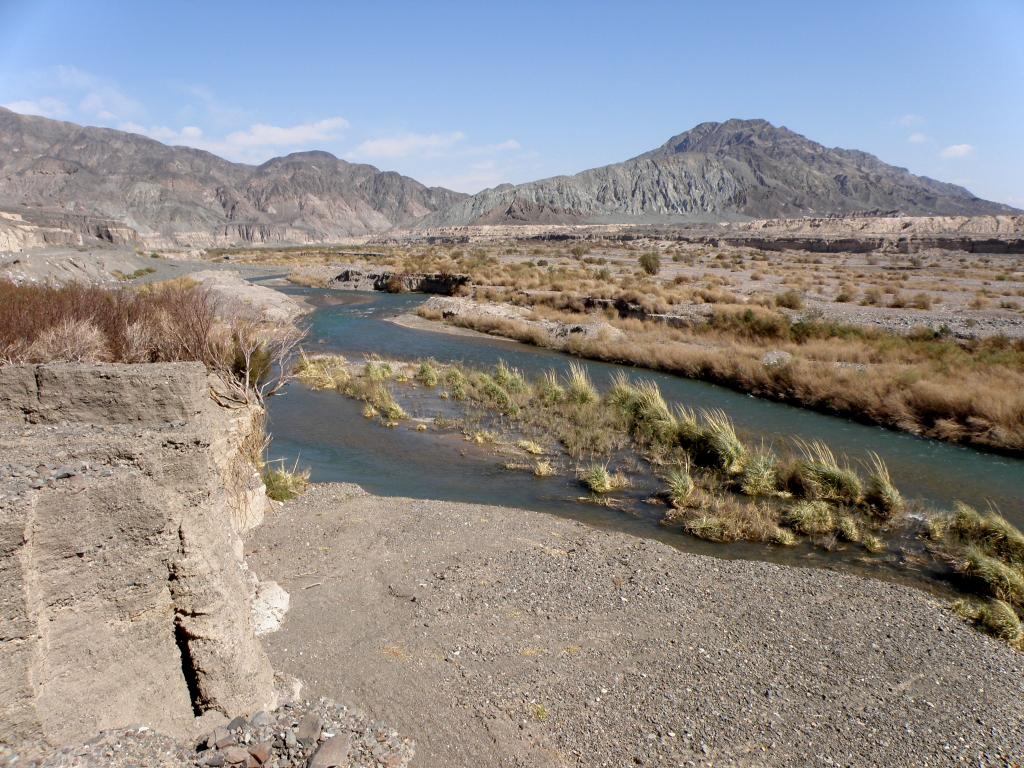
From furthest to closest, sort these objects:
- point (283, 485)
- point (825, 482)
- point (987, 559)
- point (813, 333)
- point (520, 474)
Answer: point (813, 333) → point (520, 474) → point (825, 482) → point (283, 485) → point (987, 559)

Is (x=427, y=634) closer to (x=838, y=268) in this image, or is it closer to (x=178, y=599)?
(x=178, y=599)

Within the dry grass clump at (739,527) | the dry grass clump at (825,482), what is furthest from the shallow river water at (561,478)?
the dry grass clump at (825,482)

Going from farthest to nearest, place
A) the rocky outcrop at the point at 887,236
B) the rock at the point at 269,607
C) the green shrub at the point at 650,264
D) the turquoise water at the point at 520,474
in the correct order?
the rocky outcrop at the point at 887,236
the green shrub at the point at 650,264
the turquoise water at the point at 520,474
the rock at the point at 269,607

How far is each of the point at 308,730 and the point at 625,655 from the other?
4.09 meters

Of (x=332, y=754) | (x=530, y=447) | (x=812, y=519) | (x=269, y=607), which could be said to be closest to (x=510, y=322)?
(x=530, y=447)

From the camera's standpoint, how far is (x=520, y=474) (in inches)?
632

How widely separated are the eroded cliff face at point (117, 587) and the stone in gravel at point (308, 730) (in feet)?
1.57

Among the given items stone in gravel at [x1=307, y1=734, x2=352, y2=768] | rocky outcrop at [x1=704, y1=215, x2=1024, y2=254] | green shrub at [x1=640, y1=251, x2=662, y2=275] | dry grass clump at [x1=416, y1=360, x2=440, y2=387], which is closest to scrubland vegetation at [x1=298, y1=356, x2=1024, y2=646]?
dry grass clump at [x1=416, y1=360, x2=440, y2=387]

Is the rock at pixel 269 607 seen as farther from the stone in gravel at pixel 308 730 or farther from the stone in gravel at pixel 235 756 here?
the stone in gravel at pixel 235 756

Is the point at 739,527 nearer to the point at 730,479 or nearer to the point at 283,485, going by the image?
the point at 730,479

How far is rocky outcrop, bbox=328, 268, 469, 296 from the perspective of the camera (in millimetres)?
53969

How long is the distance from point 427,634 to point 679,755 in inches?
127

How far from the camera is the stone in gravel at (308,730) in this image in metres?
5.01

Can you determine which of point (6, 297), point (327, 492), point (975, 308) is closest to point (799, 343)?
point (975, 308)
